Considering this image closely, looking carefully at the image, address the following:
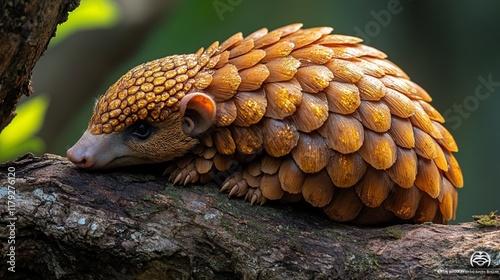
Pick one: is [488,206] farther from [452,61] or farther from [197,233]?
[197,233]

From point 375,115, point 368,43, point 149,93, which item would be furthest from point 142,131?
point 368,43

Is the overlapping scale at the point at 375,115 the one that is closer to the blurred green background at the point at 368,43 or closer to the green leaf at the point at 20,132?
the green leaf at the point at 20,132

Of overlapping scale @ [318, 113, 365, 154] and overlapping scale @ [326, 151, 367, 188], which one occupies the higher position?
overlapping scale @ [318, 113, 365, 154]

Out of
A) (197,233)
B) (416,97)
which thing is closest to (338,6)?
(416,97)

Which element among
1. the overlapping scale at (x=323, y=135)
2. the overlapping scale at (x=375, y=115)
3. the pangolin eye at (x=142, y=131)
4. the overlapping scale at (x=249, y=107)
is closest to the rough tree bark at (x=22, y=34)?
the pangolin eye at (x=142, y=131)

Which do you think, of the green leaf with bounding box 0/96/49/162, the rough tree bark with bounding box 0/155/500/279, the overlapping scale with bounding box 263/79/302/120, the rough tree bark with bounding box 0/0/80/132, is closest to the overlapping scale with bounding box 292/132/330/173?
the overlapping scale with bounding box 263/79/302/120

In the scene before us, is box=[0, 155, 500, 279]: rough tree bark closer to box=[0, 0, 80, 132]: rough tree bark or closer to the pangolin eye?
the pangolin eye

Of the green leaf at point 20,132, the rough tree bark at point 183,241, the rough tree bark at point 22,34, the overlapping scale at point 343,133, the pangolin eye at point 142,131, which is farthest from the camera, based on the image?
the green leaf at point 20,132
